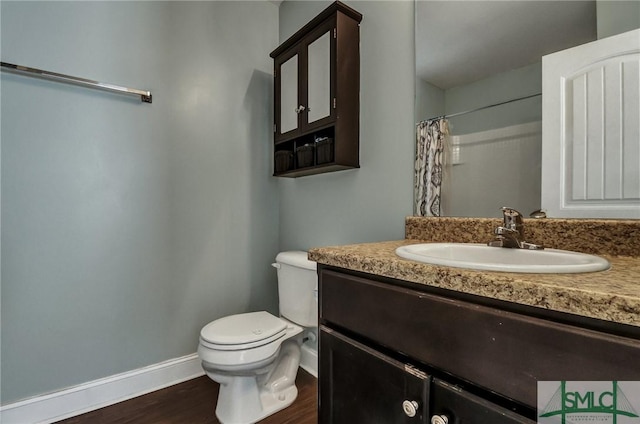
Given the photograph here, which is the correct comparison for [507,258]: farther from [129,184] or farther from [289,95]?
[129,184]

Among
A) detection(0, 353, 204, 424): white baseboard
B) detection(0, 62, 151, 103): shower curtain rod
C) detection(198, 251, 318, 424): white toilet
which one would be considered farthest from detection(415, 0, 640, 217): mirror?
detection(0, 353, 204, 424): white baseboard

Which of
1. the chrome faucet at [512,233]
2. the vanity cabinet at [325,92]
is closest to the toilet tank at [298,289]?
the vanity cabinet at [325,92]

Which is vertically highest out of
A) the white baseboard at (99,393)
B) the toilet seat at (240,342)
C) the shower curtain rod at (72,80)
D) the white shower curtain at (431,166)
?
the shower curtain rod at (72,80)

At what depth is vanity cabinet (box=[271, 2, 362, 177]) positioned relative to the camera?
57.3 inches

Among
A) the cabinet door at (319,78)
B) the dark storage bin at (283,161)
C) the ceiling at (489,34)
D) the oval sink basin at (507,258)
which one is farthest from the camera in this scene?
the dark storage bin at (283,161)

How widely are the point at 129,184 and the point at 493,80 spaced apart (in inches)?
68.3

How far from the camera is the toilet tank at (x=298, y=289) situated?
1.57 m

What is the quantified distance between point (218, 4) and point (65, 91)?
99cm

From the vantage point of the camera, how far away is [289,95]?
1.77 meters

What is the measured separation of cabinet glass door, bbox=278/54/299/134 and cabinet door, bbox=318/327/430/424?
1.23 m

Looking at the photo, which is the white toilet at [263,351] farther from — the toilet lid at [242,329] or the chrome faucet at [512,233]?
the chrome faucet at [512,233]

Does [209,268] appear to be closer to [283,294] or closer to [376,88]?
[283,294]

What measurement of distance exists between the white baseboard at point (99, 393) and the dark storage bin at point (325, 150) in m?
1.37

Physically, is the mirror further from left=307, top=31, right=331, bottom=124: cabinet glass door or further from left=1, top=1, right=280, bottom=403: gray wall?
left=1, top=1, right=280, bottom=403: gray wall
